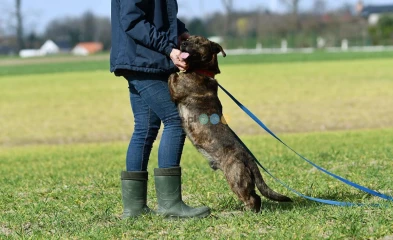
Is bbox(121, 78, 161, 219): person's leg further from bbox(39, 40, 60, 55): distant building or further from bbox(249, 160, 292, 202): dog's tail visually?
bbox(39, 40, 60, 55): distant building

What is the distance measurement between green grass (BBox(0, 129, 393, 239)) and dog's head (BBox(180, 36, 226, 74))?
1070 millimetres

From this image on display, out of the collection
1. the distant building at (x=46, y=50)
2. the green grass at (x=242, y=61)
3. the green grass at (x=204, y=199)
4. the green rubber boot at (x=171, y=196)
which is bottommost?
the distant building at (x=46, y=50)

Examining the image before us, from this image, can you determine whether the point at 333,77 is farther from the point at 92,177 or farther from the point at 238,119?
the point at 92,177

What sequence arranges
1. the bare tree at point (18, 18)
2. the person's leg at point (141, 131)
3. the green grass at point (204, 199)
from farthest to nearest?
1. the bare tree at point (18, 18)
2. the person's leg at point (141, 131)
3. the green grass at point (204, 199)

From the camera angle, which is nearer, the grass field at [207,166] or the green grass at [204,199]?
the green grass at [204,199]

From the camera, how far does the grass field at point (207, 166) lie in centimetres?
500

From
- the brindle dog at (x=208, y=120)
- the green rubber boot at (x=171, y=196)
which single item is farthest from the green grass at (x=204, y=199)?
the brindle dog at (x=208, y=120)

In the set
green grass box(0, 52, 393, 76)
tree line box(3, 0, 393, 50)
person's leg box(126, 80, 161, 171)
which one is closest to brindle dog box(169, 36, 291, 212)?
person's leg box(126, 80, 161, 171)

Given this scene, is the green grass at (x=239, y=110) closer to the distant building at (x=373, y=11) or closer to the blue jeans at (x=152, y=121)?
Result: the blue jeans at (x=152, y=121)

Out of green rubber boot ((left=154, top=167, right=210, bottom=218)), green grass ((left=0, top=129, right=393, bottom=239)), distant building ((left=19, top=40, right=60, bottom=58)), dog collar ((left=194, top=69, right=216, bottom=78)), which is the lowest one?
distant building ((left=19, top=40, right=60, bottom=58))

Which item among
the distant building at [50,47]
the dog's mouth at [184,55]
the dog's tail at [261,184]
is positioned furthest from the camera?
the distant building at [50,47]

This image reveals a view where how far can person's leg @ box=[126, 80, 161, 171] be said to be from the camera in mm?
5375

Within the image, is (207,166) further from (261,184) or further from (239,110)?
(239,110)

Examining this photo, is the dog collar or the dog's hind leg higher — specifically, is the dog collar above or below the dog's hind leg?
above
